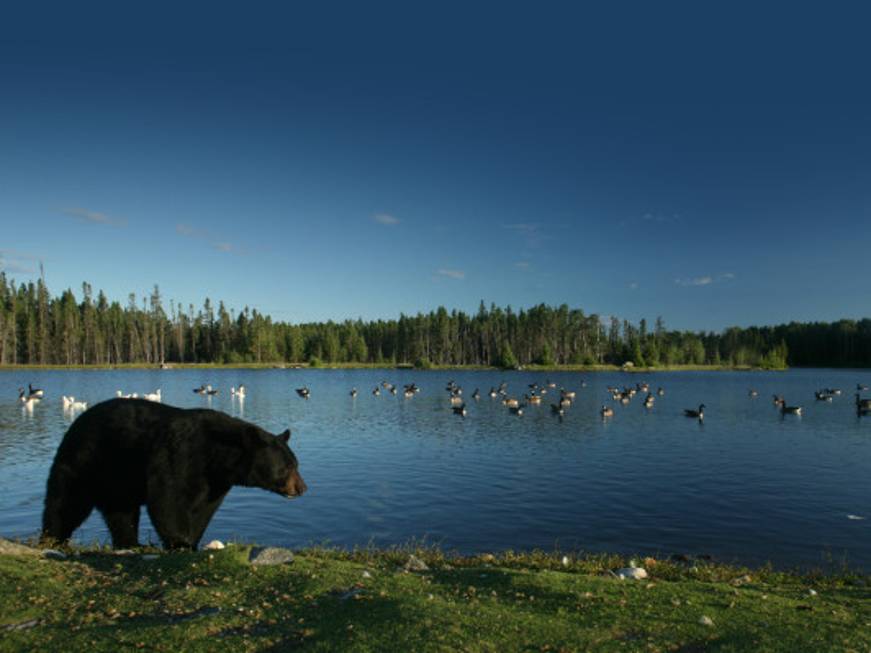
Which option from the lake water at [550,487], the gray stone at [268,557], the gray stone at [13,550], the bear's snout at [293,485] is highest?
the bear's snout at [293,485]

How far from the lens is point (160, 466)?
31.6 ft

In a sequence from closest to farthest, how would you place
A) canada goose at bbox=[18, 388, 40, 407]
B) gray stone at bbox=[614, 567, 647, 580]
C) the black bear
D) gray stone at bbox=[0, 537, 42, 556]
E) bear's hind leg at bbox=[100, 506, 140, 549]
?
gray stone at bbox=[0, 537, 42, 556] → the black bear → bear's hind leg at bbox=[100, 506, 140, 549] → gray stone at bbox=[614, 567, 647, 580] → canada goose at bbox=[18, 388, 40, 407]

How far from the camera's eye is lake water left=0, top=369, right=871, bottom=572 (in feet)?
58.7

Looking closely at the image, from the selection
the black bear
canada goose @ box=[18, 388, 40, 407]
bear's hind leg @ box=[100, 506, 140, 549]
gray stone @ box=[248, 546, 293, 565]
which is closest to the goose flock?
canada goose @ box=[18, 388, 40, 407]

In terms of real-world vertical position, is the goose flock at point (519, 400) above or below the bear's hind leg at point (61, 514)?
below

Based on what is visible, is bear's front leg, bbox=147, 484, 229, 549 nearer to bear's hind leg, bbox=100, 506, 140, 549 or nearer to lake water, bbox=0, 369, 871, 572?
bear's hind leg, bbox=100, 506, 140, 549

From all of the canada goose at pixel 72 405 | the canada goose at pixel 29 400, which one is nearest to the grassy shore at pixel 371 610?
the canada goose at pixel 72 405

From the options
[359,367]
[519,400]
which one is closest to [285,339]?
[359,367]

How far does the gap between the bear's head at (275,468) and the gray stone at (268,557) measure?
3.35 ft

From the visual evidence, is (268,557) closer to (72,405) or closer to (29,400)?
(72,405)

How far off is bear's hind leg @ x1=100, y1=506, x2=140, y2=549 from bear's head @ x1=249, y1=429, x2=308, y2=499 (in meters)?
2.48

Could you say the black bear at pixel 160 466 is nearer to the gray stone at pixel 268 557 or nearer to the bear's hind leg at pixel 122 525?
the bear's hind leg at pixel 122 525

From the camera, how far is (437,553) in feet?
46.4

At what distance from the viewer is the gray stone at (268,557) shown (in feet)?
29.5
